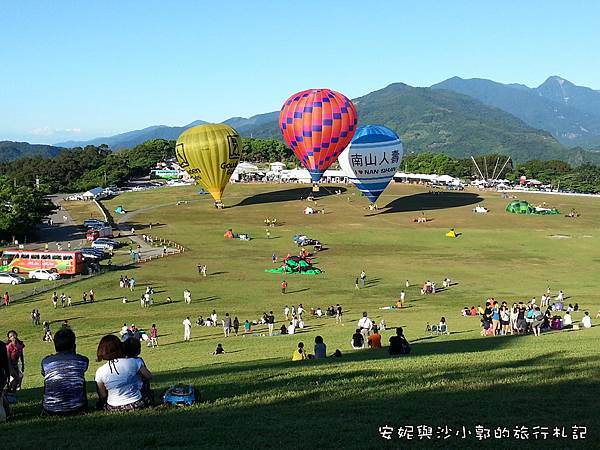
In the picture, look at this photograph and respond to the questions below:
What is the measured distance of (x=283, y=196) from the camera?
11581 centimetres

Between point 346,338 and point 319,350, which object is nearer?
point 319,350

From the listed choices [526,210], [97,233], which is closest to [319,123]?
[97,233]

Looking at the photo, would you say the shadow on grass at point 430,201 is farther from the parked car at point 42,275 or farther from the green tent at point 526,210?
the parked car at point 42,275

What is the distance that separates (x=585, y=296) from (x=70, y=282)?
3575 centimetres

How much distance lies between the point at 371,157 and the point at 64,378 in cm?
7899

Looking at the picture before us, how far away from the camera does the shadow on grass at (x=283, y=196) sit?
10825cm

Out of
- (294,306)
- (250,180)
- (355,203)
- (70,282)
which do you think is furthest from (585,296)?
(250,180)

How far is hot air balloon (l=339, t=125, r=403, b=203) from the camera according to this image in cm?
8769

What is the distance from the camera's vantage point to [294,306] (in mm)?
40844

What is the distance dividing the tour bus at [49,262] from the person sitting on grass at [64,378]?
140ft

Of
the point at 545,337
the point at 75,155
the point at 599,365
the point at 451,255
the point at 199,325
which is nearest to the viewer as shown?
the point at 599,365

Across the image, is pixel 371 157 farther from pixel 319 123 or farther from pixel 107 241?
pixel 107 241

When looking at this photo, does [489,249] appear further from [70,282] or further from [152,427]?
[152,427]

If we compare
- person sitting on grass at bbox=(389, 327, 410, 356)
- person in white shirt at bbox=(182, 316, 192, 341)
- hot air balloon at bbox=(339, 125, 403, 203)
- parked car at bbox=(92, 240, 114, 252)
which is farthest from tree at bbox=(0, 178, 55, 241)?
person sitting on grass at bbox=(389, 327, 410, 356)
